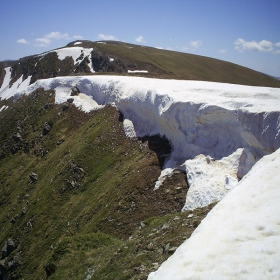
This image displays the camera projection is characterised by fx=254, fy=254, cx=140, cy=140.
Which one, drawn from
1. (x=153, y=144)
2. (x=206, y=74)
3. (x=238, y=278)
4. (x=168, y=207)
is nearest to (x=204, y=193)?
(x=168, y=207)

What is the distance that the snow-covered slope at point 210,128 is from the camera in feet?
58.2

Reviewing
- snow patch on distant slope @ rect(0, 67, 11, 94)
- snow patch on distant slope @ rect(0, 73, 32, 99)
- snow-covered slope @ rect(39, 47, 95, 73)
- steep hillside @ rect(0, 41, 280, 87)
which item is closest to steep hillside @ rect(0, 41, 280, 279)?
steep hillside @ rect(0, 41, 280, 87)

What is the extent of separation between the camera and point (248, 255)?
24.0 feet

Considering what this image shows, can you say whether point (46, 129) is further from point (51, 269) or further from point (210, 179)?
point (210, 179)

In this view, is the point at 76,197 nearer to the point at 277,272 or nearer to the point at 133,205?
the point at 133,205

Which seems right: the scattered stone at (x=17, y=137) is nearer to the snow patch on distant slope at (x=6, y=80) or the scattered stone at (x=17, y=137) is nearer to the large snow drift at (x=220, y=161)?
the large snow drift at (x=220, y=161)

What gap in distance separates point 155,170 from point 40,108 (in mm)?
36282

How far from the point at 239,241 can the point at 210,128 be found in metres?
15.2

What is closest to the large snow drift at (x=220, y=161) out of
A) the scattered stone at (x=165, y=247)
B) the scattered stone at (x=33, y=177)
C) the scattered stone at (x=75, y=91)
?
the scattered stone at (x=165, y=247)

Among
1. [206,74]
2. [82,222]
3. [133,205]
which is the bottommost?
[82,222]

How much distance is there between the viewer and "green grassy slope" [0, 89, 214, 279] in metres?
14.6

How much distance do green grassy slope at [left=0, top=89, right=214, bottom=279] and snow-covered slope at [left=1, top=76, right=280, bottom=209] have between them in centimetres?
176

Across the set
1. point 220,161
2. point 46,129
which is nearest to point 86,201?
point 220,161

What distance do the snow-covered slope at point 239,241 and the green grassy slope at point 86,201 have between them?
2992mm
